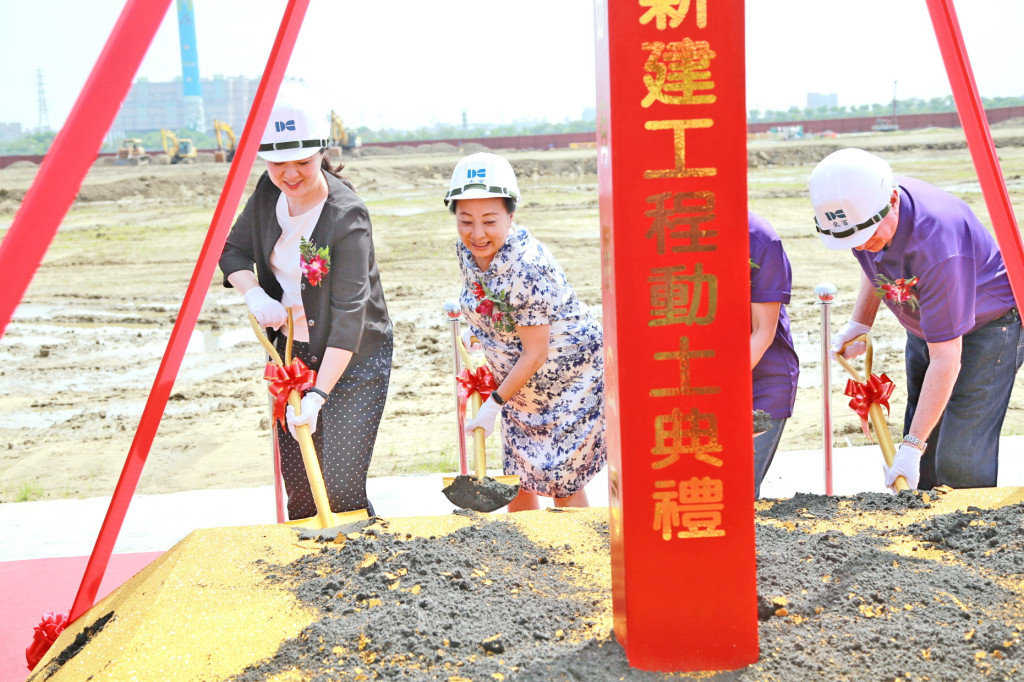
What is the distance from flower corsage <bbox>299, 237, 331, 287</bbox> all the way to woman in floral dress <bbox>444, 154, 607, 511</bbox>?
0.47 metres

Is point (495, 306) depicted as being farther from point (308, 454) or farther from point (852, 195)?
point (852, 195)

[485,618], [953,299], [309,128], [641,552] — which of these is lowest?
[485,618]

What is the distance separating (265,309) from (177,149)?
36.5 meters

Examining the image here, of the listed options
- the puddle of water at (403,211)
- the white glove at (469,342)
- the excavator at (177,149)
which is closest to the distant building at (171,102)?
the excavator at (177,149)

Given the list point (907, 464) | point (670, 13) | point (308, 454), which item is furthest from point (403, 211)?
point (670, 13)

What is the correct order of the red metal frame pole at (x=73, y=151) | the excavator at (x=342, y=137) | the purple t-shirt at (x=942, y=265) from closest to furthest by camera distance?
the red metal frame pole at (x=73, y=151)
the purple t-shirt at (x=942, y=265)
the excavator at (x=342, y=137)

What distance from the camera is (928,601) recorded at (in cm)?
212

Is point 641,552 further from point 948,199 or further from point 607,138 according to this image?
point 948,199

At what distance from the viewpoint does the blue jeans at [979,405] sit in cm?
313

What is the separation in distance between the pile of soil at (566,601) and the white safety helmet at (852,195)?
32.5 inches

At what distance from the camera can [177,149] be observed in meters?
36.7

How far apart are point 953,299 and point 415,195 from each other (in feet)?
66.2

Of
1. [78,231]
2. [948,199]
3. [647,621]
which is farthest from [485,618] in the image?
[78,231]

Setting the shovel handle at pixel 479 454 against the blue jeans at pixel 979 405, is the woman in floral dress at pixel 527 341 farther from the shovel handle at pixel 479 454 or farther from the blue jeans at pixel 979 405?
the blue jeans at pixel 979 405
